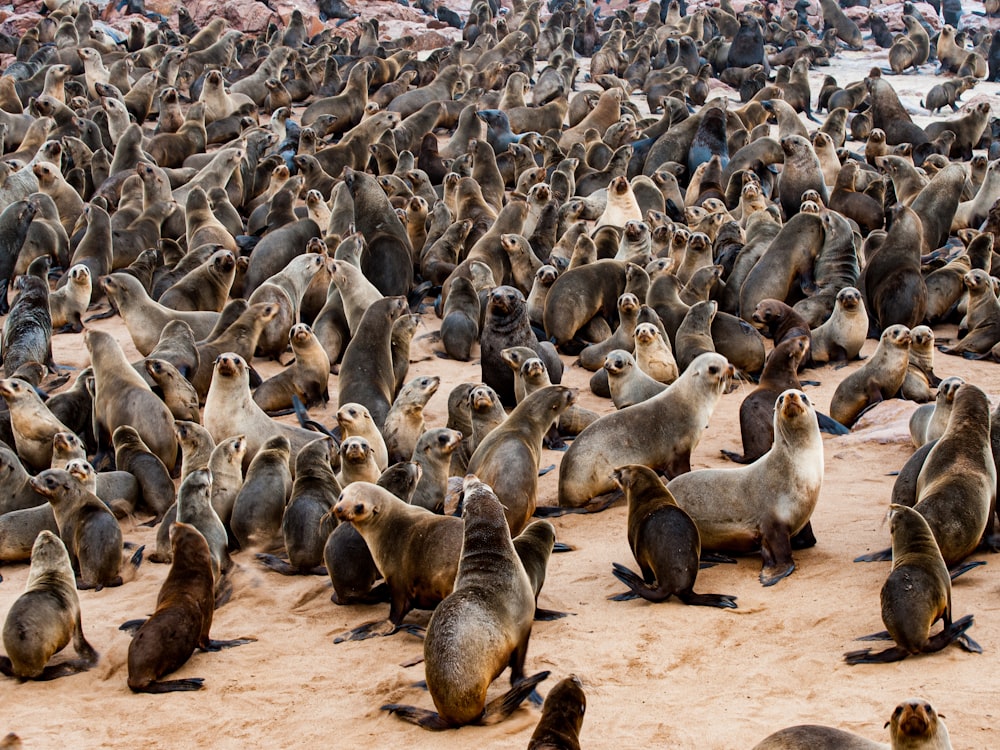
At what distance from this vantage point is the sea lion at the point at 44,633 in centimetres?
595

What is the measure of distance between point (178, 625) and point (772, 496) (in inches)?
130

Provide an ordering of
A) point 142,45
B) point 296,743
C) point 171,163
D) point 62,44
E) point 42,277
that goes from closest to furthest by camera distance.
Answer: point 296,743 < point 42,277 < point 171,163 < point 62,44 < point 142,45

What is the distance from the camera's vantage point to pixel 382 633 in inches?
243

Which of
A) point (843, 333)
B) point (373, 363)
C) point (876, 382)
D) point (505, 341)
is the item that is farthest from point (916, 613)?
point (843, 333)

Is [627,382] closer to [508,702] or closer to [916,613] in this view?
[916,613]

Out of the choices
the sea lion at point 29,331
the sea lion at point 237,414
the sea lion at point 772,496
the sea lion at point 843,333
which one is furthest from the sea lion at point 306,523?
the sea lion at point 843,333

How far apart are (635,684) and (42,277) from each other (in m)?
9.21

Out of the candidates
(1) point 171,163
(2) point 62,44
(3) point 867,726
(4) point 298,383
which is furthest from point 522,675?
(2) point 62,44

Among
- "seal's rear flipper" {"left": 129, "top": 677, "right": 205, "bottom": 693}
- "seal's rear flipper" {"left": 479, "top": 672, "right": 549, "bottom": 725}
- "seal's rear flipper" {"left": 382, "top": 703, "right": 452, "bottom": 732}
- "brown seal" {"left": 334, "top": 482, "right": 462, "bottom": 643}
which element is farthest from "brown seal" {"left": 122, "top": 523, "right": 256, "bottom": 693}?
"seal's rear flipper" {"left": 479, "top": 672, "right": 549, "bottom": 725}

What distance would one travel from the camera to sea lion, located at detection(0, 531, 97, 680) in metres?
5.95

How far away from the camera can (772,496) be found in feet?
21.7

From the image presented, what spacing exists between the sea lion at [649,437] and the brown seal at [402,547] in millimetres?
1548

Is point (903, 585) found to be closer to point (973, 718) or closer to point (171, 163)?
point (973, 718)

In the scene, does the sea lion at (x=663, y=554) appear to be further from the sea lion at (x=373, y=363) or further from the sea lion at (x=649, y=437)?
the sea lion at (x=373, y=363)
